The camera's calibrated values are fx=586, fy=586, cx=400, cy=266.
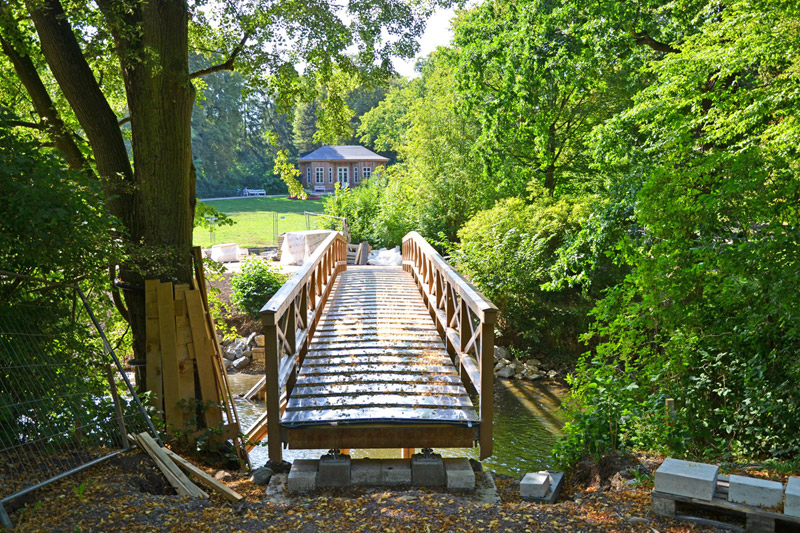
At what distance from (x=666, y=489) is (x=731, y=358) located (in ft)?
8.93

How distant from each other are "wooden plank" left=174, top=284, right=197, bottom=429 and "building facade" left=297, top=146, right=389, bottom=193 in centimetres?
4548

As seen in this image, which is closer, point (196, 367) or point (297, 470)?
point (297, 470)

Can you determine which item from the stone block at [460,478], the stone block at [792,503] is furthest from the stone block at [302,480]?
the stone block at [792,503]

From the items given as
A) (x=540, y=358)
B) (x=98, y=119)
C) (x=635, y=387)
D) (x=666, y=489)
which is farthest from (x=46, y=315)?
(x=540, y=358)

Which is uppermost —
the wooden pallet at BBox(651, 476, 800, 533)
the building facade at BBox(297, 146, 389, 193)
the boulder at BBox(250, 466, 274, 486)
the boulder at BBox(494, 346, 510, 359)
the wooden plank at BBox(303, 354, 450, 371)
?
the building facade at BBox(297, 146, 389, 193)

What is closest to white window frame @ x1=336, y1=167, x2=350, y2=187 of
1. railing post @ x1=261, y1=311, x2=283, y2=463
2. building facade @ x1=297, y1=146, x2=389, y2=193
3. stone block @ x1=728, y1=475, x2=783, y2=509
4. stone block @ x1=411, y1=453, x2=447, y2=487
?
building facade @ x1=297, y1=146, x2=389, y2=193

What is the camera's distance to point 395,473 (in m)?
5.12

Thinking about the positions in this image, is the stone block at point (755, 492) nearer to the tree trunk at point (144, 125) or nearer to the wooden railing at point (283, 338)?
the wooden railing at point (283, 338)

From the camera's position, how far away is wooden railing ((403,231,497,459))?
542 centimetres

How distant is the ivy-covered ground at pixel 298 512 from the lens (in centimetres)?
364

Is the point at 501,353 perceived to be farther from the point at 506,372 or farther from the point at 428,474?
the point at 428,474

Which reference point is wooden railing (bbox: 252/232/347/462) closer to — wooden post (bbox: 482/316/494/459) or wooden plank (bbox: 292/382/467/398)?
wooden plank (bbox: 292/382/467/398)

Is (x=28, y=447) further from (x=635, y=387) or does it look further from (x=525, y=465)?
(x=525, y=465)

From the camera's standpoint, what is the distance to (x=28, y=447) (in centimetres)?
447
